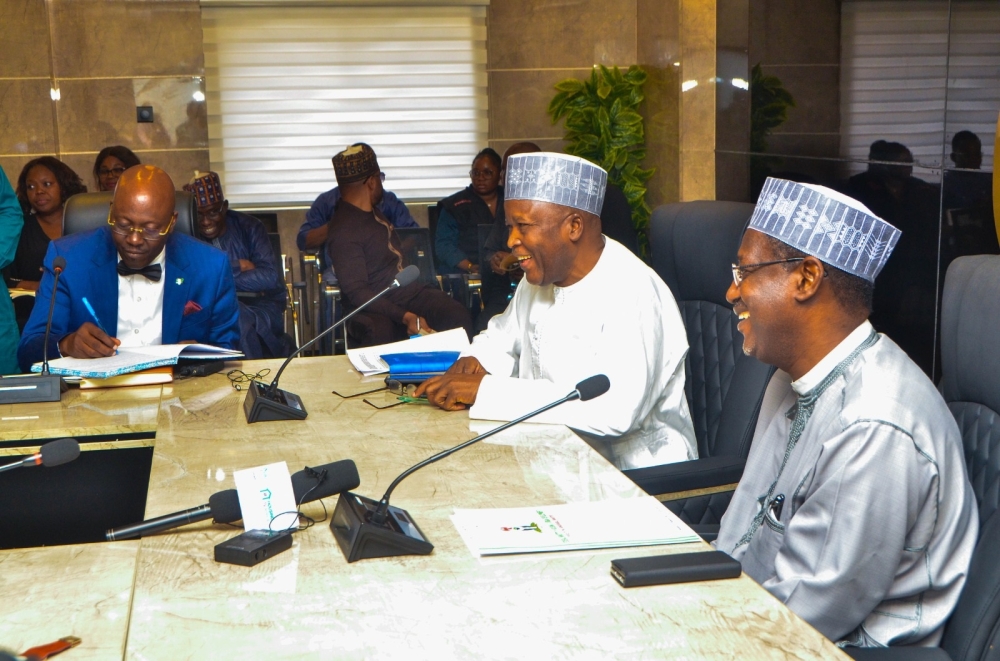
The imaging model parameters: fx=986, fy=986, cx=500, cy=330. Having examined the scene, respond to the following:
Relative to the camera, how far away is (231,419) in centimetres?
233

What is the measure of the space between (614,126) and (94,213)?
4027 mm

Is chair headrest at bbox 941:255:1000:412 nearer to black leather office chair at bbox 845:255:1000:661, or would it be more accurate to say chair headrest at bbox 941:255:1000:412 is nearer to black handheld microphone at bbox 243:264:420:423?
black leather office chair at bbox 845:255:1000:661

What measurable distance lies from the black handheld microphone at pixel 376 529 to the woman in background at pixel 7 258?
2611 mm

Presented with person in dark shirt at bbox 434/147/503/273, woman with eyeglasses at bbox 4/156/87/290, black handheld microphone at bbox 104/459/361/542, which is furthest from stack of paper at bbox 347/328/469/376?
woman with eyeglasses at bbox 4/156/87/290

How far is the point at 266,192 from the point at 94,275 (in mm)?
4005

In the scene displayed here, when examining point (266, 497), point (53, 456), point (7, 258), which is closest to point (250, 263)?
point (7, 258)

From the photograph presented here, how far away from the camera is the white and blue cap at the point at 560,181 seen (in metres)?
2.52

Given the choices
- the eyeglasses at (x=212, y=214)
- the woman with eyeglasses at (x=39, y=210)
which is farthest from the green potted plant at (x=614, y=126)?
the woman with eyeglasses at (x=39, y=210)

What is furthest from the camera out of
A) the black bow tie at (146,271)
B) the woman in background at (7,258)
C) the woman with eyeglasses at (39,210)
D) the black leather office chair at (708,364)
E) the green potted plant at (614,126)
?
the green potted plant at (614,126)

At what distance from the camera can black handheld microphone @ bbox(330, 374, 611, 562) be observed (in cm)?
144

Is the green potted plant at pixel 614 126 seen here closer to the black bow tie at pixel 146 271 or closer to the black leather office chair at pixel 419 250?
the black leather office chair at pixel 419 250

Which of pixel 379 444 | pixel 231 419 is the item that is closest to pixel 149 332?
pixel 231 419

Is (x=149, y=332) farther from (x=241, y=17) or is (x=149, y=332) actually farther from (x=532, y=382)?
(x=241, y=17)

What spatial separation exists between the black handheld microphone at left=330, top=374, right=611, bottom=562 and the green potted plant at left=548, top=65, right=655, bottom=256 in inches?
199
